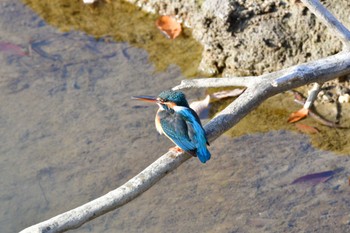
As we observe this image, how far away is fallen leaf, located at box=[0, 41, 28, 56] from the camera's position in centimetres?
758

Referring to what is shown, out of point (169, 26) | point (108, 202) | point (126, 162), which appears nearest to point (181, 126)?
point (108, 202)

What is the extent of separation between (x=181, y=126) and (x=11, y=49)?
3455mm

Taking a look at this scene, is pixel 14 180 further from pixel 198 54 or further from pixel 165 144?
pixel 198 54

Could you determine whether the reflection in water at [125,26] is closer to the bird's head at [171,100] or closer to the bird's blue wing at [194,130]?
the bird's head at [171,100]

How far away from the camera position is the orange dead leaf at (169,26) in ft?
25.4

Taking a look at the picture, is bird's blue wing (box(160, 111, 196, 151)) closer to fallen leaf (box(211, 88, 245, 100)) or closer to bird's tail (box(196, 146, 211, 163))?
bird's tail (box(196, 146, 211, 163))

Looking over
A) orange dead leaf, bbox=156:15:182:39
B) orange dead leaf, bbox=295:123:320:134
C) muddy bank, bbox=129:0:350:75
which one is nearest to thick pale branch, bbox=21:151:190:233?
orange dead leaf, bbox=295:123:320:134

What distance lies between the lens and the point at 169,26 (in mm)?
7832

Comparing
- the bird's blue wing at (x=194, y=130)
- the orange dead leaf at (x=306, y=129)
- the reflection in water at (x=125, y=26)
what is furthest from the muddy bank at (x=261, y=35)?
the bird's blue wing at (x=194, y=130)

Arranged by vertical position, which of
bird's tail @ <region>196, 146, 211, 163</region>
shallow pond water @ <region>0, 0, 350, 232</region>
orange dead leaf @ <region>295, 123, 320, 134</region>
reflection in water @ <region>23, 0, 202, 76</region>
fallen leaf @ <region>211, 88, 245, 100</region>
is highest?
bird's tail @ <region>196, 146, 211, 163</region>

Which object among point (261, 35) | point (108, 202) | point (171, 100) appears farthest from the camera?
point (261, 35)

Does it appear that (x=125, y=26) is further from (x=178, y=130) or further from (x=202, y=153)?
(x=202, y=153)

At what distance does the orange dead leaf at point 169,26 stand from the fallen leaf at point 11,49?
56.4 inches

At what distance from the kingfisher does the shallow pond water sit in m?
1.03
